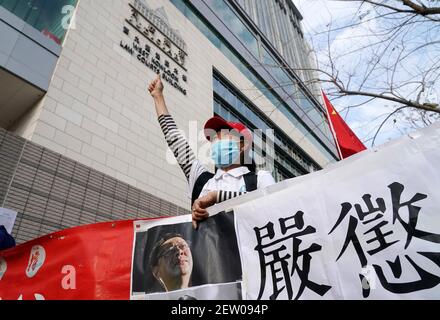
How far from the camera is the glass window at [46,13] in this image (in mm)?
4410

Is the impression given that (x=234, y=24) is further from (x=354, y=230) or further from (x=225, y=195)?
(x=354, y=230)

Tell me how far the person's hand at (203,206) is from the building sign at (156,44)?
5.12 m

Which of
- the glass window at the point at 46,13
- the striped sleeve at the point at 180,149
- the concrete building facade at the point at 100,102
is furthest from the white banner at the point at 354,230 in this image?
the glass window at the point at 46,13

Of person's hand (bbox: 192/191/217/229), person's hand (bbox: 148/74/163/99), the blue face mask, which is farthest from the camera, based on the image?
person's hand (bbox: 148/74/163/99)

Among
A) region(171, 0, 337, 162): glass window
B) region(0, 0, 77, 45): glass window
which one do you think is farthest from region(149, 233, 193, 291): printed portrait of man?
region(171, 0, 337, 162): glass window

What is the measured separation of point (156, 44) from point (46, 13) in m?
2.28

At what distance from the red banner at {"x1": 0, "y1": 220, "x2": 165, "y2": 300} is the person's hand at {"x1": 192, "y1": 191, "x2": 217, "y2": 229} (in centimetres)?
41

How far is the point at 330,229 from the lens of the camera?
1.31m

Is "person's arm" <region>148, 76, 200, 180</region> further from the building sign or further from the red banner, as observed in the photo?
the building sign

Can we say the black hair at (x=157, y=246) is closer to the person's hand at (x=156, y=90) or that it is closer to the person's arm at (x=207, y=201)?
the person's arm at (x=207, y=201)

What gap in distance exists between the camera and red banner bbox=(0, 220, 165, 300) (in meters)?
1.63
